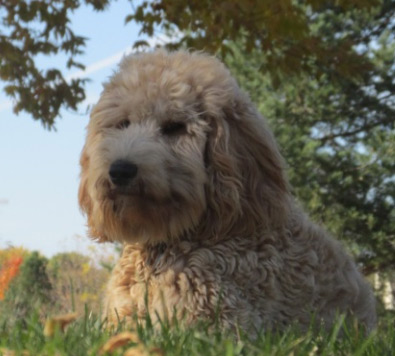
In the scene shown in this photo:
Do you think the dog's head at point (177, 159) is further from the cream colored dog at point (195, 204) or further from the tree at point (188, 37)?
the tree at point (188, 37)

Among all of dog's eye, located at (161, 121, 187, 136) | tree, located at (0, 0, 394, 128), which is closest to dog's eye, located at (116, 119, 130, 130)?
dog's eye, located at (161, 121, 187, 136)

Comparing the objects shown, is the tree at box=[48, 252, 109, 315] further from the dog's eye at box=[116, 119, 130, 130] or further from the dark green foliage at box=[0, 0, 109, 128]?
the dog's eye at box=[116, 119, 130, 130]

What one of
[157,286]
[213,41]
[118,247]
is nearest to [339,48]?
[213,41]

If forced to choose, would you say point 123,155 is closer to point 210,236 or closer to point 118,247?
point 210,236

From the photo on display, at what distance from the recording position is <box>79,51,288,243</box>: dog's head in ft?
13.1

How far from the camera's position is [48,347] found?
8.82ft

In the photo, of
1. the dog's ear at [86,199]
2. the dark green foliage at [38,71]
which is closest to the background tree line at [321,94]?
the dark green foliage at [38,71]

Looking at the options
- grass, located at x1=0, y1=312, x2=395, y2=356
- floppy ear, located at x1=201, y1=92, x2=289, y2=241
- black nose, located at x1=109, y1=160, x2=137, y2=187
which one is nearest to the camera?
grass, located at x1=0, y1=312, x2=395, y2=356

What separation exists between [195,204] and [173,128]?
47 centimetres

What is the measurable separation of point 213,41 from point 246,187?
5.55 metres

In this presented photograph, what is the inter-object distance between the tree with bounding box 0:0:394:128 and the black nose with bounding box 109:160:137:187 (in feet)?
14.1

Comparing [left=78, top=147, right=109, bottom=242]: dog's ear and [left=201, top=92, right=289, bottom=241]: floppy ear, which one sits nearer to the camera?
[left=201, top=92, right=289, bottom=241]: floppy ear

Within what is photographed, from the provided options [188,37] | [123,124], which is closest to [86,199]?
[123,124]

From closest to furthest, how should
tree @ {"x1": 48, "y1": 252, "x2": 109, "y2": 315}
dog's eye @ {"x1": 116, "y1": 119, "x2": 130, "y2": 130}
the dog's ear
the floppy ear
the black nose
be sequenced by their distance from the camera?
the black nose < the floppy ear < dog's eye @ {"x1": 116, "y1": 119, "x2": 130, "y2": 130} < the dog's ear < tree @ {"x1": 48, "y1": 252, "x2": 109, "y2": 315}
